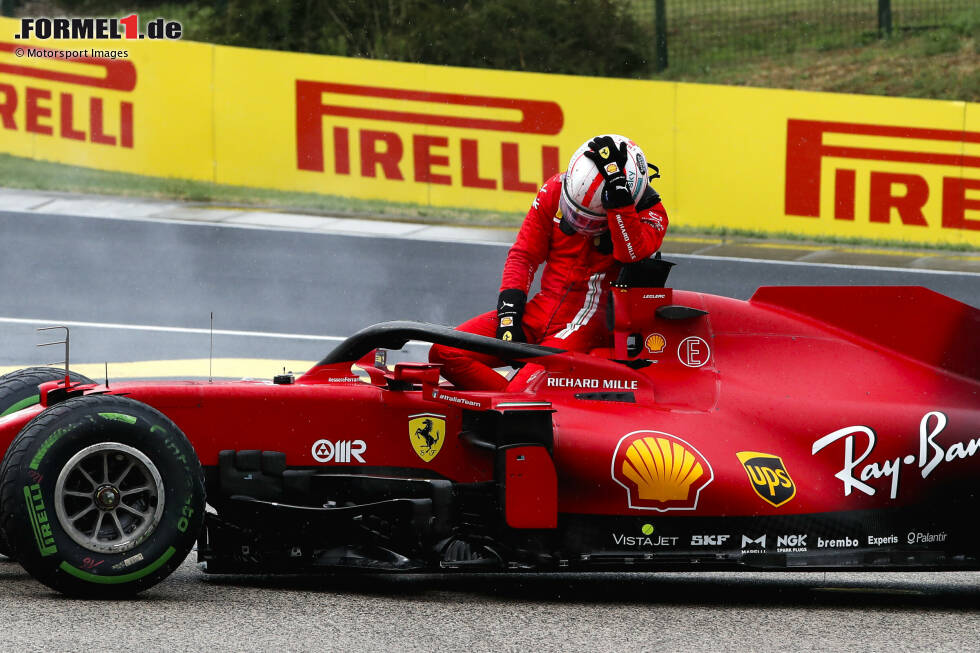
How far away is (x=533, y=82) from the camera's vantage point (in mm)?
18234

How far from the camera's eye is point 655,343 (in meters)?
6.72

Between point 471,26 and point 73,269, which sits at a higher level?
point 471,26

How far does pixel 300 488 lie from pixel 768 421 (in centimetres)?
192

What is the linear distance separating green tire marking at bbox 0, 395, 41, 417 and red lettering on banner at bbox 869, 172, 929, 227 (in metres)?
12.3

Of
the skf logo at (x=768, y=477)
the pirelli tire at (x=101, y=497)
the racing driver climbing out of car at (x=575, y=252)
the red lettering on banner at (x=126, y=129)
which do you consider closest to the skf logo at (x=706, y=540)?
the skf logo at (x=768, y=477)

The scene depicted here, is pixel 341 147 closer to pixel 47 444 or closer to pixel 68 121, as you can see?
pixel 68 121

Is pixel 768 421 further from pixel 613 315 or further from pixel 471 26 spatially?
pixel 471 26

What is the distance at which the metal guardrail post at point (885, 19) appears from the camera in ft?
84.9

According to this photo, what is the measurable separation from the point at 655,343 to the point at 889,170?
11384mm

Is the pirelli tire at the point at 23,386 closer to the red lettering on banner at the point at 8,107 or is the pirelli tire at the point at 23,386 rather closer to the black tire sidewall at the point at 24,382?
the black tire sidewall at the point at 24,382

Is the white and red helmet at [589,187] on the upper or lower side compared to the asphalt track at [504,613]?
upper

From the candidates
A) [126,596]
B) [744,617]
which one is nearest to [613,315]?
[744,617]

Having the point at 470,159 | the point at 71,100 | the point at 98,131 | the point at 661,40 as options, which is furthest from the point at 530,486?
the point at 661,40

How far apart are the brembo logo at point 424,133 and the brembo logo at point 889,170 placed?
2.84 m
